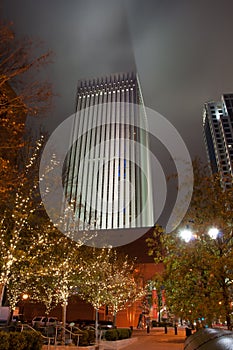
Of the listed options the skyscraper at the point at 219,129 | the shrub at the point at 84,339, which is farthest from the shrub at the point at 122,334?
the skyscraper at the point at 219,129

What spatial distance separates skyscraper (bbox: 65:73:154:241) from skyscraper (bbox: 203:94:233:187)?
34324 millimetres

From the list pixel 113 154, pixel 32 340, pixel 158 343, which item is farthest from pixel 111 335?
pixel 113 154

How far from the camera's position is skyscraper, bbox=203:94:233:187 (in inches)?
4991

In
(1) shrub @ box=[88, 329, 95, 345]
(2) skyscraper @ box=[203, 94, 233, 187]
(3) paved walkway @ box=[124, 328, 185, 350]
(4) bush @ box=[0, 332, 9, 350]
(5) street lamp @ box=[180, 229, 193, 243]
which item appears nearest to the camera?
(5) street lamp @ box=[180, 229, 193, 243]

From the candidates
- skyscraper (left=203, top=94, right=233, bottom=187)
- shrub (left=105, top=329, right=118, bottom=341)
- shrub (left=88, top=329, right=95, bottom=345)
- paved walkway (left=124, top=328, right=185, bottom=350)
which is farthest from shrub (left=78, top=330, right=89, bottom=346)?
skyscraper (left=203, top=94, right=233, bottom=187)

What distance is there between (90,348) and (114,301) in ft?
49.0

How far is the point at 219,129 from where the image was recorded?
445 ft

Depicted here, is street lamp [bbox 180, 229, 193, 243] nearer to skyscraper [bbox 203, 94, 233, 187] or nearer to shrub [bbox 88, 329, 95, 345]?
shrub [bbox 88, 329, 95, 345]

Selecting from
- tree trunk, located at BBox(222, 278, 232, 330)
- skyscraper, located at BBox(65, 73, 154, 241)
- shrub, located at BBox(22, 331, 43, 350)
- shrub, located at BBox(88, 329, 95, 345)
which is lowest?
shrub, located at BBox(88, 329, 95, 345)

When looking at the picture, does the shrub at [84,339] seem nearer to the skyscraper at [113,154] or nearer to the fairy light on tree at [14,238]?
the fairy light on tree at [14,238]

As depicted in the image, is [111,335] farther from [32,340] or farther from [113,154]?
[113,154]

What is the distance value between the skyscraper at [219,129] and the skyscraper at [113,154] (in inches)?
1351

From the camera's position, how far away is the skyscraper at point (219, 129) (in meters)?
127

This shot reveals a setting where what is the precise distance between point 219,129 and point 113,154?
5734 centimetres
